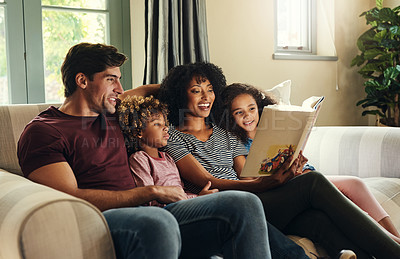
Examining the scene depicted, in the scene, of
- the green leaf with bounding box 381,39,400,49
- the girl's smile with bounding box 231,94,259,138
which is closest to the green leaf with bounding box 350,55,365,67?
the green leaf with bounding box 381,39,400,49

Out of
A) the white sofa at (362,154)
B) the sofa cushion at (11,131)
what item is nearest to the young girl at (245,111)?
the white sofa at (362,154)

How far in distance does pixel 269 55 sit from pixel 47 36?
1.65 metres

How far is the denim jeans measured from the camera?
1025 mm

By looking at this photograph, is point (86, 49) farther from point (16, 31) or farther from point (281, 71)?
point (281, 71)

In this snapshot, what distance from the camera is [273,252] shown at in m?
1.33

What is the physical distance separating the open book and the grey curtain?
3.44 feet

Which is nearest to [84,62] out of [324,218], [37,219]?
[37,219]

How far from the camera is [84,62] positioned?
1.46 m

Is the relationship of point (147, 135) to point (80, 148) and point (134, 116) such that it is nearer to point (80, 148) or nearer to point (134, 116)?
point (134, 116)

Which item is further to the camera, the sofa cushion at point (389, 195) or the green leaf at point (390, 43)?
the green leaf at point (390, 43)

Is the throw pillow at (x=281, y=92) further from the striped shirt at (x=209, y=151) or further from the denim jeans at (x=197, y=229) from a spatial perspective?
the denim jeans at (x=197, y=229)

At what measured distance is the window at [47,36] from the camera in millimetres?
2348

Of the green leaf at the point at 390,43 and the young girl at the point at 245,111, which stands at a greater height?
the green leaf at the point at 390,43

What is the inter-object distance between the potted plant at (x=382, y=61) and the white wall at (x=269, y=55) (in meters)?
0.14
